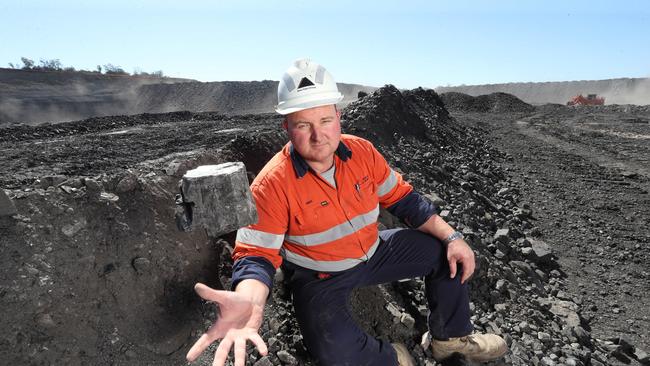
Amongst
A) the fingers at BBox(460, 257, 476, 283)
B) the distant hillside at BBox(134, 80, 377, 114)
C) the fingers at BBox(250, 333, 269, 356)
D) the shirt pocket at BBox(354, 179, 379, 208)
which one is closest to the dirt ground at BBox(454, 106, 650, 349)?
the fingers at BBox(460, 257, 476, 283)

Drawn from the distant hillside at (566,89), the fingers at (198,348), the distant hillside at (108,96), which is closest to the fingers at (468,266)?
the fingers at (198,348)

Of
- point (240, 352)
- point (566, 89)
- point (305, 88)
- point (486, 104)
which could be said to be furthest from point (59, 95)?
point (566, 89)

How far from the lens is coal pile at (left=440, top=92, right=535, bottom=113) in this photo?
24.9m

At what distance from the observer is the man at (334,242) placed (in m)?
2.27

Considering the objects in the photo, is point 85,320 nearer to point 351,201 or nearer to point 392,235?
point 351,201

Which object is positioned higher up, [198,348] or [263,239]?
[263,239]

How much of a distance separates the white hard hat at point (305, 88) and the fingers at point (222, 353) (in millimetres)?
1233

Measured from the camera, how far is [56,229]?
2.59m

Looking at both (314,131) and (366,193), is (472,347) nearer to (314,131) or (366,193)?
(366,193)

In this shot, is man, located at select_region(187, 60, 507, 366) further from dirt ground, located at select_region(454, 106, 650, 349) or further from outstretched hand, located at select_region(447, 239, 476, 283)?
dirt ground, located at select_region(454, 106, 650, 349)

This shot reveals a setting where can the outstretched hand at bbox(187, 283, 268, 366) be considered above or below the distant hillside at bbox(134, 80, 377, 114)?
below

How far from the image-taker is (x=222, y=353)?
1675 mm

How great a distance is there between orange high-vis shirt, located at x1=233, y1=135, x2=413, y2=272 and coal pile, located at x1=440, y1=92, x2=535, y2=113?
23579 millimetres

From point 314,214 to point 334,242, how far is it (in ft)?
0.71
